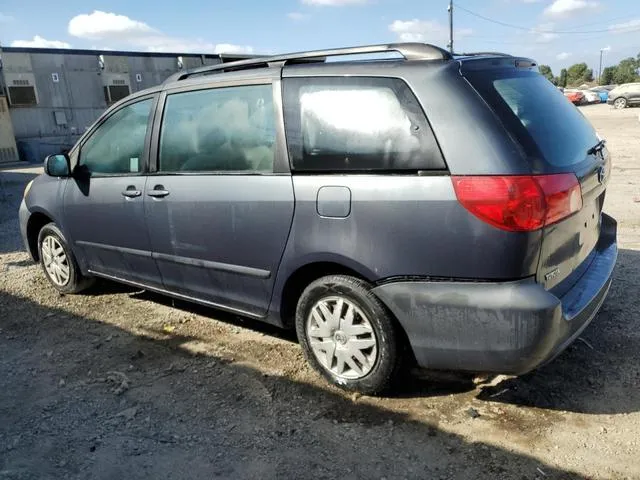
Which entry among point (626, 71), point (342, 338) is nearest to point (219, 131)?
point (342, 338)

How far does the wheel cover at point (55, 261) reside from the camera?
16.6ft

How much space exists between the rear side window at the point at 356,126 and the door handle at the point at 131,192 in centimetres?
143

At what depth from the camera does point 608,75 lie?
8131cm

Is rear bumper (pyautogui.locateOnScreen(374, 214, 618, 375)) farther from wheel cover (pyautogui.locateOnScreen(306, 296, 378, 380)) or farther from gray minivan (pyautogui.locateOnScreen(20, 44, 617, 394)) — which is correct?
wheel cover (pyautogui.locateOnScreen(306, 296, 378, 380))

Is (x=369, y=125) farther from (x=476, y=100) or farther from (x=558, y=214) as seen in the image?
(x=558, y=214)

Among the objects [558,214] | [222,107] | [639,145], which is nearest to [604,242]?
[558,214]

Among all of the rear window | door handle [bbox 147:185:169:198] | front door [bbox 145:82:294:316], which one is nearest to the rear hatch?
the rear window

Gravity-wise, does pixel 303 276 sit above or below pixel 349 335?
above

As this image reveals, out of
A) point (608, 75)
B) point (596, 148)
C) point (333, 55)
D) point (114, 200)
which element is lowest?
point (114, 200)

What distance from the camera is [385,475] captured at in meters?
2.48

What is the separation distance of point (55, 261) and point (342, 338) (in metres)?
3.30

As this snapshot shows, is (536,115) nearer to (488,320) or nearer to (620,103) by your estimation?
(488,320)

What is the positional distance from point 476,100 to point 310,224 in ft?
3.51

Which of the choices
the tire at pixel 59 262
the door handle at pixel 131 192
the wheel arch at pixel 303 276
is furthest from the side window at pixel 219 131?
the tire at pixel 59 262
